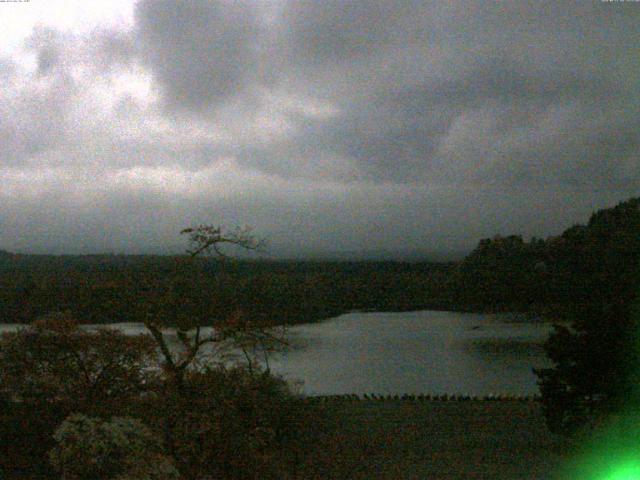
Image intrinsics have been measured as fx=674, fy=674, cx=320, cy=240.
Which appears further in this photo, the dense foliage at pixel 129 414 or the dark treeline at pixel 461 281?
the dark treeline at pixel 461 281

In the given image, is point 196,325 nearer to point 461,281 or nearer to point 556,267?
point 556,267

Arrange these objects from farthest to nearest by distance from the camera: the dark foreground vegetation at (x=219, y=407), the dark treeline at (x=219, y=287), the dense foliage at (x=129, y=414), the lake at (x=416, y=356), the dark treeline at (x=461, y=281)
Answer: the dark treeline at (x=461, y=281)
the lake at (x=416, y=356)
the dark treeline at (x=219, y=287)
the dark foreground vegetation at (x=219, y=407)
the dense foliage at (x=129, y=414)

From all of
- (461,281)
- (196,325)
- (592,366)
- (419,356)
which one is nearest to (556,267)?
(461,281)

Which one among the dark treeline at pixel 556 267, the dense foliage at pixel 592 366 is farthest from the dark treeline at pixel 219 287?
the dense foliage at pixel 592 366

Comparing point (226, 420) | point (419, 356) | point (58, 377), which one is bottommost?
point (419, 356)

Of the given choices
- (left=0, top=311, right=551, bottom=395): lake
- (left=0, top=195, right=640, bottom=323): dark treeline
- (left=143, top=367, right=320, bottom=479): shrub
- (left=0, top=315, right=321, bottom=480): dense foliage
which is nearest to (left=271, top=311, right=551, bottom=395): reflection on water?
(left=0, top=311, right=551, bottom=395): lake

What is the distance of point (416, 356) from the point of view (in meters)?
29.8

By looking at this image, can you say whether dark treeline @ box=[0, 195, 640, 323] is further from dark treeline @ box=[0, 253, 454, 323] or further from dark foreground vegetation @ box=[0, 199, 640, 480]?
dark foreground vegetation @ box=[0, 199, 640, 480]

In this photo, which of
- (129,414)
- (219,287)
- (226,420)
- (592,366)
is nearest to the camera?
(226,420)

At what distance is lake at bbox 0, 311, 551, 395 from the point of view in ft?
74.2

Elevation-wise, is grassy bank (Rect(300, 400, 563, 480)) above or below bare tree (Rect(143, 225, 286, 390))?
below

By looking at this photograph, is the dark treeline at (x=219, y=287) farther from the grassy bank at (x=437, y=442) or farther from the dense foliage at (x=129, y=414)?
the grassy bank at (x=437, y=442)

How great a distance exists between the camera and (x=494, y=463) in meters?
11.6

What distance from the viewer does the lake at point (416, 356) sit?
22.6m
